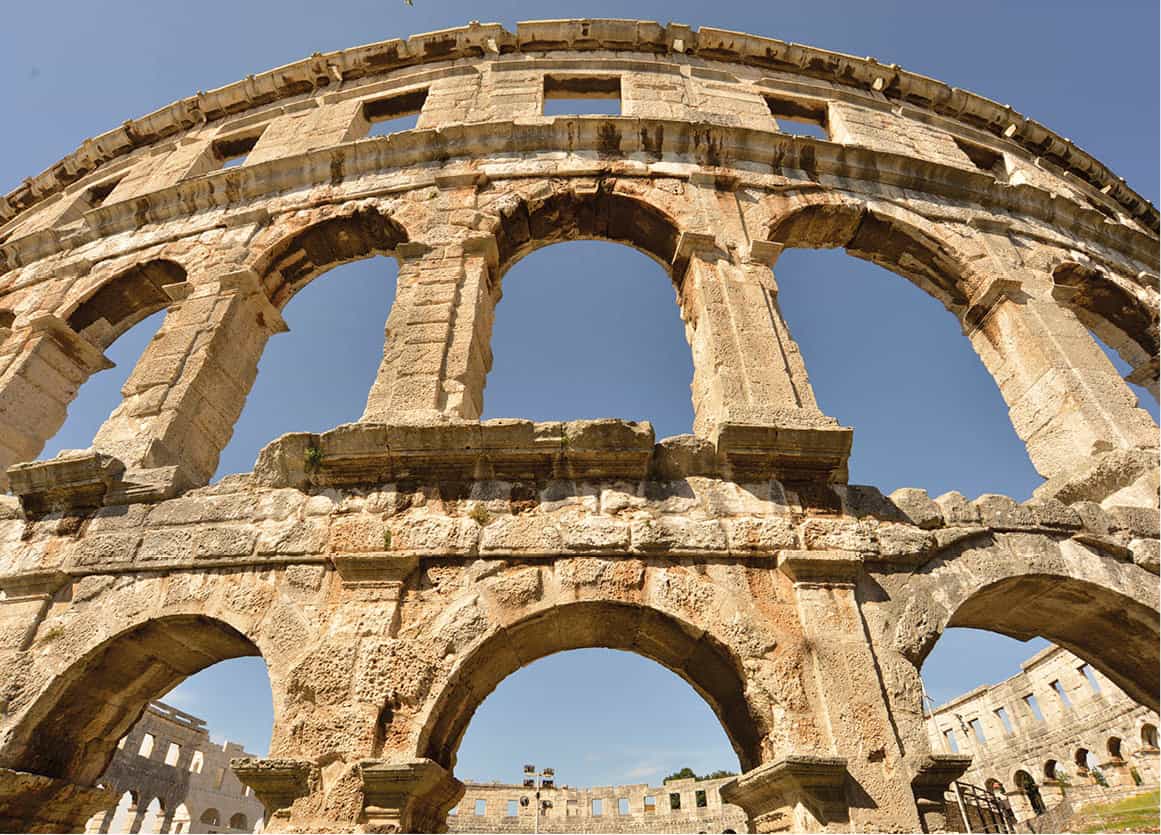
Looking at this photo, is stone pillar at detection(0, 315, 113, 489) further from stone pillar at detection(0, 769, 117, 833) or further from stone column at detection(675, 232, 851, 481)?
stone column at detection(675, 232, 851, 481)

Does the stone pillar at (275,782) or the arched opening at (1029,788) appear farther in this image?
the arched opening at (1029,788)

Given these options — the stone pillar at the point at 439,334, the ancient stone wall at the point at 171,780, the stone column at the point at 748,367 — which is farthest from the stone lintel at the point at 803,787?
the ancient stone wall at the point at 171,780

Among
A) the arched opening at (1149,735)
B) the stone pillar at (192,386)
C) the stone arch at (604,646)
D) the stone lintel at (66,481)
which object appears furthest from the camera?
the arched opening at (1149,735)

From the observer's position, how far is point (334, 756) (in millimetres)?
3486

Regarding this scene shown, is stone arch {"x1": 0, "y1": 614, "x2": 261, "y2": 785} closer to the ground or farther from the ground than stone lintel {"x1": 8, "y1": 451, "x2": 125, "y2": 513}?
closer to the ground

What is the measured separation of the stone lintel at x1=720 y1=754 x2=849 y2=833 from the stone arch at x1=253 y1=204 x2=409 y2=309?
603 centimetres

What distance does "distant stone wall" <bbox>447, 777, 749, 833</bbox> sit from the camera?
2298cm

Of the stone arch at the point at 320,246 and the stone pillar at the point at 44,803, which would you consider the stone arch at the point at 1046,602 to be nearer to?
the stone pillar at the point at 44,803

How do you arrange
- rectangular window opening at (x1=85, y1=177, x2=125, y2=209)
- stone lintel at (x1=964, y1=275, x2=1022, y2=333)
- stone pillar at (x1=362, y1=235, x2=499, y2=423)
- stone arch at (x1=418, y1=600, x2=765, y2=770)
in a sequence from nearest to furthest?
stone arch at (x1=418, y1=600, x2=765, y2=770) → stone pillar at (x1=362, y1=235, x2=499, y2=423) → stone lintel at (x1=964, y1=275, x2=1022, y2=333) → rectangular window opening at (x1=85, y1=177, x2=125, y2=209)

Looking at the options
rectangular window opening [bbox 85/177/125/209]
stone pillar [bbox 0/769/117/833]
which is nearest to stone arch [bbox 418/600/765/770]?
stone pillar [bbox 0/769/117/833]

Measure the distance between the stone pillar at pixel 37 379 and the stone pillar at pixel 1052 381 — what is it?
9.92 m

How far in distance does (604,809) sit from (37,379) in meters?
23.8

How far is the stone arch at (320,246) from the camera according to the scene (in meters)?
7.10

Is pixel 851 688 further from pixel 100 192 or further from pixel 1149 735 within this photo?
pixel 1149 735
